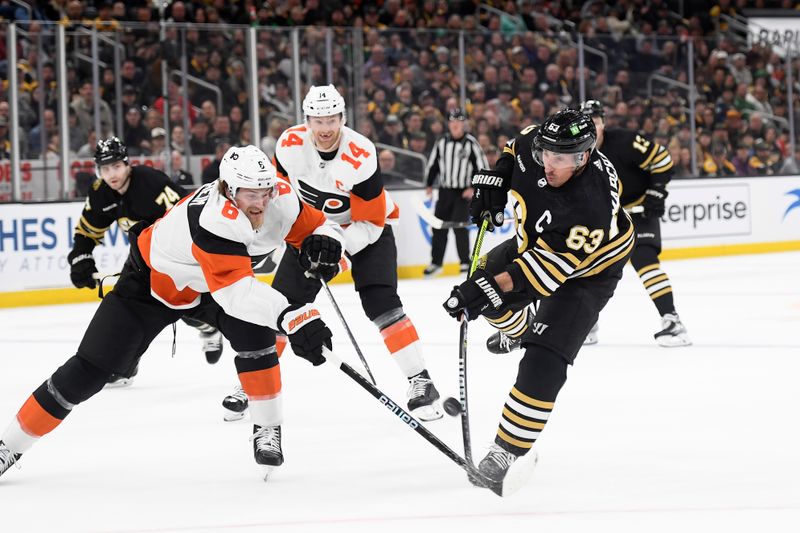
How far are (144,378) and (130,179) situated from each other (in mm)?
914

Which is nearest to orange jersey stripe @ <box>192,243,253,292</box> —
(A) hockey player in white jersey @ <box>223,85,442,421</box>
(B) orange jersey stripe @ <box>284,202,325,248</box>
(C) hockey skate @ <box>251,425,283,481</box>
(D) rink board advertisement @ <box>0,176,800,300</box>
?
(B) orange jersey stripe @ <box>284,202,325,248</box>

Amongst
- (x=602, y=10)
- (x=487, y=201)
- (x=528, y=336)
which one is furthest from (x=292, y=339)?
(x=602, y=10)

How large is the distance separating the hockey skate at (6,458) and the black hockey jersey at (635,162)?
3.35 m

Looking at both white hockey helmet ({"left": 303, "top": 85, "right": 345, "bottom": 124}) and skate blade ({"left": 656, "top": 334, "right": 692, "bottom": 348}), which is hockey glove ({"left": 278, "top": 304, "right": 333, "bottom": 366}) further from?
skate blade ({"left": 656, "top": 334, "right": 692, "bottom": 348})

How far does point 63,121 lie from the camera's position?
860 cm

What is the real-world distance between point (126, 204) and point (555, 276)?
2414 mm

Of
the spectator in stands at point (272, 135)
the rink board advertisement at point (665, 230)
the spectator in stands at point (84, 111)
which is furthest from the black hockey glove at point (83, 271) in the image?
the spectator in stands at point (272, 135)

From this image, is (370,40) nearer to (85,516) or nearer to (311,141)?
(311,141)

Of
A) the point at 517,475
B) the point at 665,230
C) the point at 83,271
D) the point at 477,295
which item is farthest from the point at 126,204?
the point at 665,230

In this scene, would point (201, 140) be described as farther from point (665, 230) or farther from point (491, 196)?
point (491, 196)

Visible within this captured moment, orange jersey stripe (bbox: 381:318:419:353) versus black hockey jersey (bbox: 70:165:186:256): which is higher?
black hockey jersey (bbox: 70:165:186:256)

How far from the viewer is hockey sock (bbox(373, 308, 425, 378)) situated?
4324 millimetres

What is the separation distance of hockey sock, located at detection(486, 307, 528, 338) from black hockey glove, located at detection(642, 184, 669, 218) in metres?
1.45

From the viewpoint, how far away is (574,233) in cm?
321
